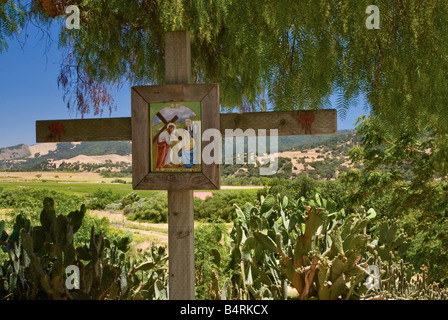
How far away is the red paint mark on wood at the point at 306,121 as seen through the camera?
5.03ft

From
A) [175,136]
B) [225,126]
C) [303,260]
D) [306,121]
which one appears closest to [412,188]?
[303,260]

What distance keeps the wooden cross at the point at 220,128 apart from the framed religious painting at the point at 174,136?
0.06m

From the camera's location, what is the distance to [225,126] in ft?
5.25

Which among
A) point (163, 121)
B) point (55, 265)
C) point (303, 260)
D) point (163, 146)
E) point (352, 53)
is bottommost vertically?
point (303, 260)

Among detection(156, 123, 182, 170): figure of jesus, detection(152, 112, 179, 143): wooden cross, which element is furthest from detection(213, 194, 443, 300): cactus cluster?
detection(152, 112, 179, 143): wooden cross

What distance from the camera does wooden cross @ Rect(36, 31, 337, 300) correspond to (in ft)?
5.04

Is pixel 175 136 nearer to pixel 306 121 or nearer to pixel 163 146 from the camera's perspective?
pixel 163 146

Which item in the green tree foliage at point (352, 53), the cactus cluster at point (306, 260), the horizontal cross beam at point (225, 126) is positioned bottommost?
the cactus cluster at point (306, 260)

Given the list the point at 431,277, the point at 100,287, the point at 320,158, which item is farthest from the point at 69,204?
the point at 431,277

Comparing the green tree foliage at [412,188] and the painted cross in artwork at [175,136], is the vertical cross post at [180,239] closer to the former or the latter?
the painted cross in artwork at [175,136]

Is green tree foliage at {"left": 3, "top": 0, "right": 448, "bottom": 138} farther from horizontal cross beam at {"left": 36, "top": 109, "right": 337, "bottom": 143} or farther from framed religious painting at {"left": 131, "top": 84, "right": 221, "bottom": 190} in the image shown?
framed religious painting at {"left": 131, "top": 84, "right": 221, "bottom": 190}

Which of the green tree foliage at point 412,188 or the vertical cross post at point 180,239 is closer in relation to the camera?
the vertical cross post at point 180,239

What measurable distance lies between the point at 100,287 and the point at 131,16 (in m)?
1.31

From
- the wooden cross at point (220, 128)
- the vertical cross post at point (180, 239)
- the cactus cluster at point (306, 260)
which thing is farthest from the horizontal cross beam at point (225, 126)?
the cactus cluster at point (306, 260)
